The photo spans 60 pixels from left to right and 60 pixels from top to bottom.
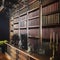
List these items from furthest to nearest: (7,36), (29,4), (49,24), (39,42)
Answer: (7,36) → (29,4) → (39,42) → (49,24)

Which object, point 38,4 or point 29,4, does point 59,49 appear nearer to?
point 38,4

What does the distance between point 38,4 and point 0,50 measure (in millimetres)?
6204

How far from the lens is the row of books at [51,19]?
3392 millimetres

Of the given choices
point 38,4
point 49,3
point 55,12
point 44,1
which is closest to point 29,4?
point 38,4

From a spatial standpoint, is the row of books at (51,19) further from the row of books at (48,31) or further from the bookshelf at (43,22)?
the row of books at (48,31)

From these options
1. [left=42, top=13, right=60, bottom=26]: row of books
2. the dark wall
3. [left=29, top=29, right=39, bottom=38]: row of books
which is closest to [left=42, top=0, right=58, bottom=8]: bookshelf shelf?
[left=42, top=13, right=60, bottom=26]: row of books

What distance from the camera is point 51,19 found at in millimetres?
3666

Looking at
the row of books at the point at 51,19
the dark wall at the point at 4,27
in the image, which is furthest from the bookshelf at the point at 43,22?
the dark wall at the point at 4,27

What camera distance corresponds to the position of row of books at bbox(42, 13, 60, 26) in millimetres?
3392

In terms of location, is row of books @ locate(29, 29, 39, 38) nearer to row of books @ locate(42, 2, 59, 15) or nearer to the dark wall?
row of books @ locate(42, 2, 59, 15)

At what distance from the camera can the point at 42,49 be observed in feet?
13.5

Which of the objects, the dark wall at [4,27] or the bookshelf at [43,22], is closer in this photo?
the bookshelf at [43,22]

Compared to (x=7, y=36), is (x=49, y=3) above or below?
above

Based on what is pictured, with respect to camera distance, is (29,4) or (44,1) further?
(29,4)
